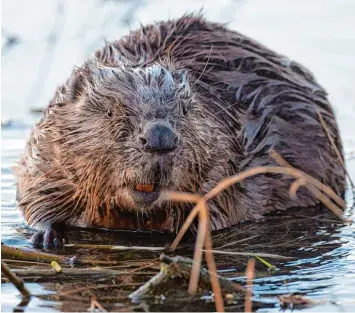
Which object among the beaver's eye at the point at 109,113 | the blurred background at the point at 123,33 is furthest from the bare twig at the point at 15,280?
the blurred background at the point at 123,33

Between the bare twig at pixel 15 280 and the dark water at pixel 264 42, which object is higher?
the dark water at pixel 264 42

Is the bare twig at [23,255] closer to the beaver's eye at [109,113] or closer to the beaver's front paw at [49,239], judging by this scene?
the beaver's front paw at [49,239]

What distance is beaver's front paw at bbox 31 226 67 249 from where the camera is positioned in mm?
5223

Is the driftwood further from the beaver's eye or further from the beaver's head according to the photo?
the beaver's eye

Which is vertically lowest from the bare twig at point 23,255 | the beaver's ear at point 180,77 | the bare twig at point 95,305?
the bare twig at point 95,305

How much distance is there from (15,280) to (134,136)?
117 cm

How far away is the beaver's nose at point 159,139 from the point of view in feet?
15.6

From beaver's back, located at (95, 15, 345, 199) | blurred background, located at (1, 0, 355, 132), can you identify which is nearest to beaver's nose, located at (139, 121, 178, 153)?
beaver's back, located at (95, 15, 345, 199)

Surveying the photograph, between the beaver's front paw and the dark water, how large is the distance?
0.06 meters

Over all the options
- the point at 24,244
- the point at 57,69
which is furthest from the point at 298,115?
the point at 57,69

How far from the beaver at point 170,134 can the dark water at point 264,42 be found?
6.4 inches

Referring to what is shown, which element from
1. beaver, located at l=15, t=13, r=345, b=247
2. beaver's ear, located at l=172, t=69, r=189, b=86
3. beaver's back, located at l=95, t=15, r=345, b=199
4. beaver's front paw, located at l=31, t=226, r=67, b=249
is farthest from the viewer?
beaver's back, located at l=95, t=15, r=345, b=199

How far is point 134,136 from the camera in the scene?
4988 mm

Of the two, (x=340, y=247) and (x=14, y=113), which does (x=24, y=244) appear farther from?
(x=14, y=113)
